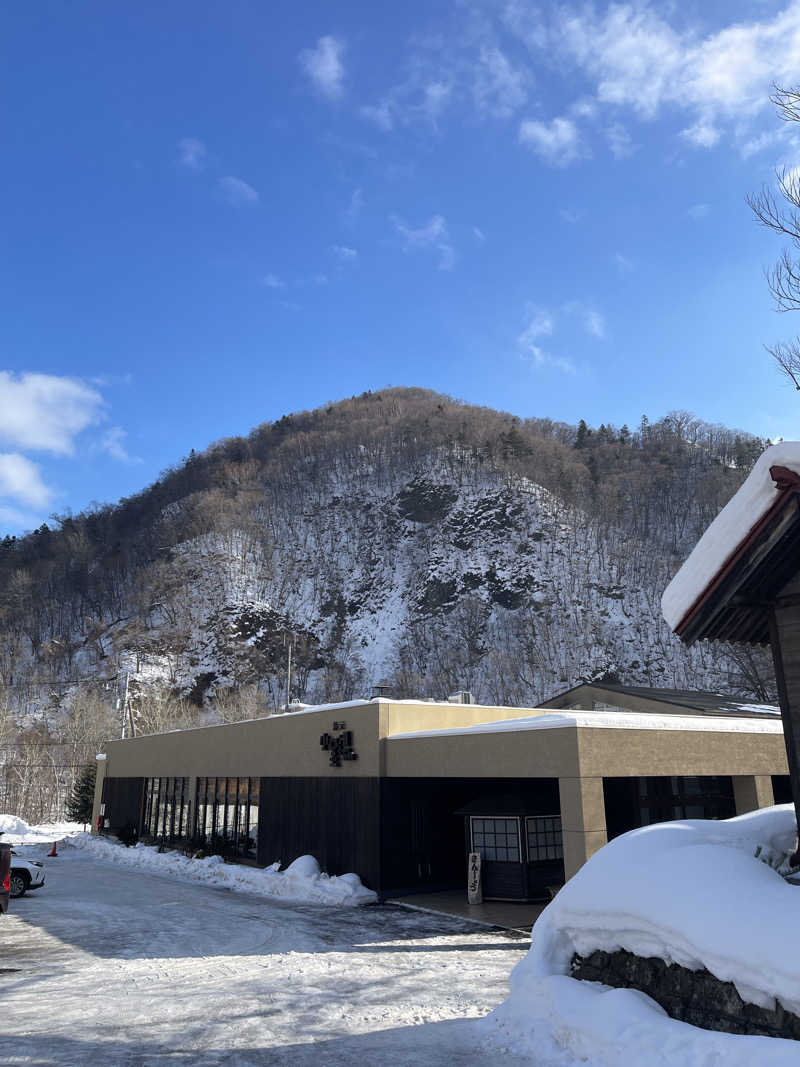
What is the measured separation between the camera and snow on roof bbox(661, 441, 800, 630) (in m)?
6.80

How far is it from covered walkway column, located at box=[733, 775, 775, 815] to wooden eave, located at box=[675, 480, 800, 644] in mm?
10617

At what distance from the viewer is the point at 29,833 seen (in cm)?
3822

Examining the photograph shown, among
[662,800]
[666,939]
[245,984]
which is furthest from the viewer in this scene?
[662,800]

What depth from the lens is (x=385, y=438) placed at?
418 ft

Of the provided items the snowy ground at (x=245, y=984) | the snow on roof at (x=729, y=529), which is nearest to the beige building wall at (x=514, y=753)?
the snowy ground at (x=245, y=984)

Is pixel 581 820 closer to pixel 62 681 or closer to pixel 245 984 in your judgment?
pixel 245 984

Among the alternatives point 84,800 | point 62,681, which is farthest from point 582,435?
point 84,800

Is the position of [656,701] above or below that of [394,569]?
below

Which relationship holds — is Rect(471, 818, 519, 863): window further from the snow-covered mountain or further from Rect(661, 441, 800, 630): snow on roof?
the snow-covered mountain

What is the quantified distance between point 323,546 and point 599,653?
1764 inches

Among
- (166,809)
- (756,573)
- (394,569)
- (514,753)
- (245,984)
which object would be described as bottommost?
(245,984)

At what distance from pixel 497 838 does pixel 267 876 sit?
7.34 metres

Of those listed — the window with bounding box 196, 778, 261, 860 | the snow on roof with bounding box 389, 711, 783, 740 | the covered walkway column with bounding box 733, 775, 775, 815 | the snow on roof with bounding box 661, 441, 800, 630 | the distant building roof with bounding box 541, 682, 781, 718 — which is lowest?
the window with bounding box 196, 778, 261, 860

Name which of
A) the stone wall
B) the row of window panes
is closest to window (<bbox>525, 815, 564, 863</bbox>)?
the row of window panes
